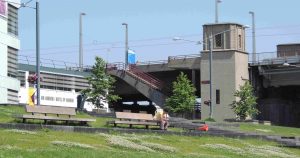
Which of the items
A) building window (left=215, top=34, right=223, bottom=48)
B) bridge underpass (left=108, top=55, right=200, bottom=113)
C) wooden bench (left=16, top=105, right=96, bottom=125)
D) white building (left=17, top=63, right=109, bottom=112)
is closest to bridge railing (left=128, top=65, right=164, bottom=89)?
bridge underpass (left=108, top=55, right=200, bottom=113)

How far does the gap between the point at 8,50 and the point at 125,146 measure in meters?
33.2

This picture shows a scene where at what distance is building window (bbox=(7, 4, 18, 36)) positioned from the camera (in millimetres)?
56044

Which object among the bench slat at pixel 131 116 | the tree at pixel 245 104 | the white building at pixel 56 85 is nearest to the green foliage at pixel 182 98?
the tree at pixel 245 104

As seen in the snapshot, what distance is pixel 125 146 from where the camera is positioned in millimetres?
24438

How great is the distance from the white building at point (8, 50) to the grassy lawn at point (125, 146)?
24912mm

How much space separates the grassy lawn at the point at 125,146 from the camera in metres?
19.6

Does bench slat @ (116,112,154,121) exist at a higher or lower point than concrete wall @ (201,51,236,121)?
lower

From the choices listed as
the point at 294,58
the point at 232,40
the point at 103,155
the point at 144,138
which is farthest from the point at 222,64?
the point at 103,155

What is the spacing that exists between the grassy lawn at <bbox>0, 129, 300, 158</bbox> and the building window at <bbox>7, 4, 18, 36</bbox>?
27.4m

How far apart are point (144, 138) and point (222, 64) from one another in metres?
48.3

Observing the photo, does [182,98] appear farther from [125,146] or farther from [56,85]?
[125,146]

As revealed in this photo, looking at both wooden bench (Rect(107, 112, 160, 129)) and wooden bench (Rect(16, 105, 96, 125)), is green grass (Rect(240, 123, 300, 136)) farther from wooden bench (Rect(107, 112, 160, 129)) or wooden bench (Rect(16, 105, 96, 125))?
wooden bench (Rect(16, 105, 96, 125))

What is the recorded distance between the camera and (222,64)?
251 ft

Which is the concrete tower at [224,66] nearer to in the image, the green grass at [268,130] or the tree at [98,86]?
the tree at [98,86]
